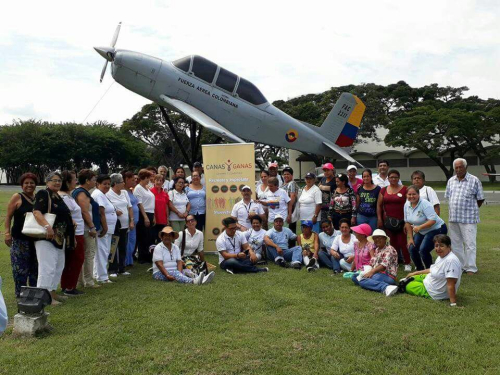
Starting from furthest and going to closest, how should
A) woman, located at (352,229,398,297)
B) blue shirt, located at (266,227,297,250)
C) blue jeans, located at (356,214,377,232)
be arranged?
blue shirt, located at (266,227,297,250)
blue jeans, located at (356,214,377,232)
woman, located at (352,229,398,297)

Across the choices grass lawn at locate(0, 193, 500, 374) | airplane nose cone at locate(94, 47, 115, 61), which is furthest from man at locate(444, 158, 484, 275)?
airplane nose cone at locate(94, 47, 115, 61)

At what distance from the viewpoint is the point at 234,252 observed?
22.5 ft

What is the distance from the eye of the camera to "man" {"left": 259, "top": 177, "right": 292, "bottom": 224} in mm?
7654

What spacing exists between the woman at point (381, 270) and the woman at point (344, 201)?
149 cm

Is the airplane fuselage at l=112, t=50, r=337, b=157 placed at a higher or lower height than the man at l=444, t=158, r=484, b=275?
higher

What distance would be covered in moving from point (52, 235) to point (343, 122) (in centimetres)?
1195

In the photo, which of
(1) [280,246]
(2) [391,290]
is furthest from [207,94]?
(2) [391,290]

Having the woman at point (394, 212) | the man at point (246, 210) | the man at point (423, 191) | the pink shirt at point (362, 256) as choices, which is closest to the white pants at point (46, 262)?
the man at point (246, 210)

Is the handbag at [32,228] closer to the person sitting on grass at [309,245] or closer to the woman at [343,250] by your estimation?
the person sitting on grass at [309,245]

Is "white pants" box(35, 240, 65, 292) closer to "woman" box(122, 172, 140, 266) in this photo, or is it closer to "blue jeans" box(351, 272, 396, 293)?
"woman" box(122, 172, 140, 266)

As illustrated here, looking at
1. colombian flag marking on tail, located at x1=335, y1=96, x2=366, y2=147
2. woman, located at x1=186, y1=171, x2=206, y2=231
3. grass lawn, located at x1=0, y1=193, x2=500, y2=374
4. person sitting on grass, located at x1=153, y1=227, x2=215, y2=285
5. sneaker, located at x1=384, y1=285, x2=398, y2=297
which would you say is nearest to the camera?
grass lawn, located at x1=0, y1=193, x2=500, y2=374

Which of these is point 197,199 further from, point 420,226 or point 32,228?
point 420,226

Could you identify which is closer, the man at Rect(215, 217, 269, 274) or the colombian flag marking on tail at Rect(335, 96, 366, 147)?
the man at Rect(215, 217, 269, 274)

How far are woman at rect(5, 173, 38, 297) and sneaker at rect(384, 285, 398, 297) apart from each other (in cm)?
425
